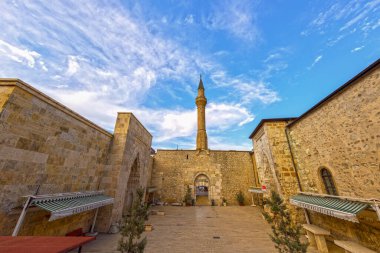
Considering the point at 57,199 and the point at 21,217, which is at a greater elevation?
the point at 57,199

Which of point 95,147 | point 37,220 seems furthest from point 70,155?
point 37,220

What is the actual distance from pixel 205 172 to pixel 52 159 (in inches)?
539

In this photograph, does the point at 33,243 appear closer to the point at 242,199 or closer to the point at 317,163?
the point at 317,163

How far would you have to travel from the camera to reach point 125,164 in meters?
8.23

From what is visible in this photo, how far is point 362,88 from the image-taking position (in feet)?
16.1

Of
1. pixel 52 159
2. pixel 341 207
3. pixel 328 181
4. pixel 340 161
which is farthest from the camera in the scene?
pixel 328 181

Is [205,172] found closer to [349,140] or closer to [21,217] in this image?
[349,140]

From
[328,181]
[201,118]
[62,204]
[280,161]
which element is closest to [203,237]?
[62,204]

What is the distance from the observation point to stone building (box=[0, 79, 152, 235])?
12.1ft

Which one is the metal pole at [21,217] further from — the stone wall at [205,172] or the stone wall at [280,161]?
the stone wall at [205,172]

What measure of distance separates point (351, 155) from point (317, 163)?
1.82 metres

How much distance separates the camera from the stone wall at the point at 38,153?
11.9ft

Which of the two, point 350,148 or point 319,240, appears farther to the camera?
point 319,240

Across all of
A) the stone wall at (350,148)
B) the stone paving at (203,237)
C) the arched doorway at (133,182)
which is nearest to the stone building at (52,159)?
the stone paving at (203,237)
